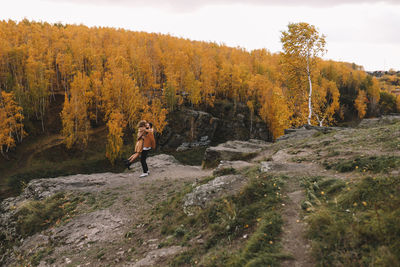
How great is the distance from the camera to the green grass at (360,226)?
346cm

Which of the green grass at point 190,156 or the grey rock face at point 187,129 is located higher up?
the grey rock face at point 187,129

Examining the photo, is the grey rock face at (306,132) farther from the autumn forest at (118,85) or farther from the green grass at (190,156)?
the green grass at (190,156)

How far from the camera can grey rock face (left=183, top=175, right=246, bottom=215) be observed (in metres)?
7.92

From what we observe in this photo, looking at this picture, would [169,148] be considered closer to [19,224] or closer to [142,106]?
[142,106]

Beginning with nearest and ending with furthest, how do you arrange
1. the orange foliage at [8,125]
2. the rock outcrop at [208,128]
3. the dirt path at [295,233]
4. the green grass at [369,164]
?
the dirt path at [295,233]
the green grass at [369,164]
the orange foliage at [8,125]
the rock outcrop at [208,128]

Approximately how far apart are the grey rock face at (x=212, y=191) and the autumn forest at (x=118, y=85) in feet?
64.4

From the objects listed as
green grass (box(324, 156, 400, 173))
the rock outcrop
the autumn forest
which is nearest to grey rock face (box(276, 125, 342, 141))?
the autumn forest

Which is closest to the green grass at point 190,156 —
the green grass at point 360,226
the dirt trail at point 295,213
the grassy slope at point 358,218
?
the dirt trail at point 295,213

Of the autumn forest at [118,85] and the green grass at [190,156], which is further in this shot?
the green grass at [190,156]

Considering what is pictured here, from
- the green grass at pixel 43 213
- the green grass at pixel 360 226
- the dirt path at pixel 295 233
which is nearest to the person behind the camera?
the green grass at pixel 360 226

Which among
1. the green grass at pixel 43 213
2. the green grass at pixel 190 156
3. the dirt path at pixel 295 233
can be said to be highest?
the dirt path at pixel 295 233

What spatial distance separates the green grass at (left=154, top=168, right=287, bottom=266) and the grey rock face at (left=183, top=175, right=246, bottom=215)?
371 mm

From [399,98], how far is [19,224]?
456 ft

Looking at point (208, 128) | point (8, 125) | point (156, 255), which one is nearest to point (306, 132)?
point (156, 255)
